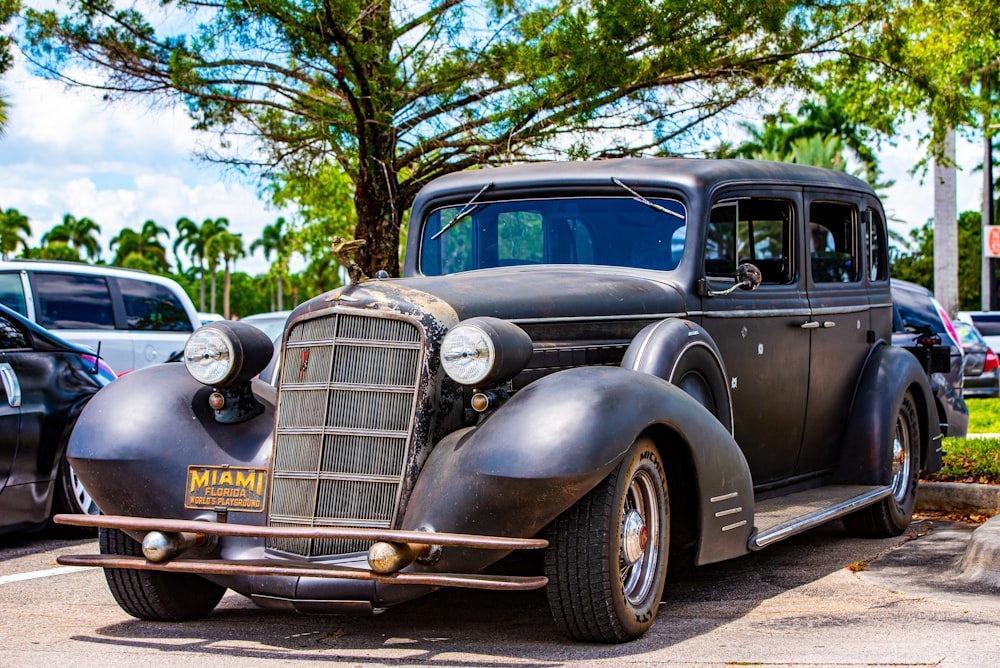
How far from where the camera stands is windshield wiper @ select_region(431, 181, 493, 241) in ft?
21.3

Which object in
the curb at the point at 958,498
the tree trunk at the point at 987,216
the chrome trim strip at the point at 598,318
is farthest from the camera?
the tree trunk at the point at 987,216

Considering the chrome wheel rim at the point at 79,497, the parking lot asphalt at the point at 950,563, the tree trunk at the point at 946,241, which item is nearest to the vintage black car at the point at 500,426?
the parking lot asphalt at the point at 950,563

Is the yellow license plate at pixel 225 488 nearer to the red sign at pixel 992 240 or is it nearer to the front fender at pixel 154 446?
the front fender at pixel 154 446

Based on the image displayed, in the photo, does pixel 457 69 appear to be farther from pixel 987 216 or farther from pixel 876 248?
pixel 987 216

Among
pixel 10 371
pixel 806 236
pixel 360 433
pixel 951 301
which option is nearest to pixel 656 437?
pixel 360 433

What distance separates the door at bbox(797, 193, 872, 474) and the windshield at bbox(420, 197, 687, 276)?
1195mm

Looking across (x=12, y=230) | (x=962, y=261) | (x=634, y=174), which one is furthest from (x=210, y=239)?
(x=634, y=174)

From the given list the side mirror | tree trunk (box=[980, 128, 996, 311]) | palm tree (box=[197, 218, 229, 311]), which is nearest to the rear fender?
the side mirror

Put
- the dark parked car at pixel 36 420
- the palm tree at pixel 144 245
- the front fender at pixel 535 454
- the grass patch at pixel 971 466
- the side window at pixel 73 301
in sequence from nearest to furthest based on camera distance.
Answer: the front fender at pixel 535 454 → the dark parked car at pixel 36 420 → the grass patch at pixel 971 466 → the side window at pixel 73 301 → the palm tree at pixel 144 245

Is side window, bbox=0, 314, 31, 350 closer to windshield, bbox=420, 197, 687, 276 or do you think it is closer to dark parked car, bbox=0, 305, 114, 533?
dark parked car, bbox=0, 305, 114, 533

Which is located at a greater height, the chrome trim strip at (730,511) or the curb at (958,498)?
the chrome trim strip at (730,511)

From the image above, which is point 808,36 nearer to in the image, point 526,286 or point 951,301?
point 526,286

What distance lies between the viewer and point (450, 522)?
4242mm

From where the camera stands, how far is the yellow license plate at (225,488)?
4.69 meters
